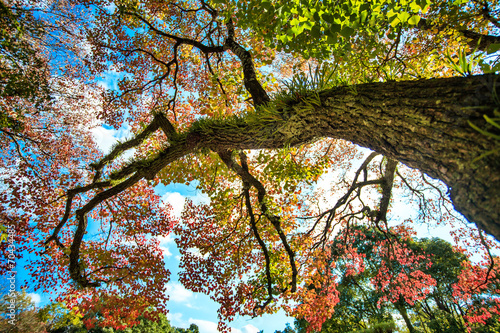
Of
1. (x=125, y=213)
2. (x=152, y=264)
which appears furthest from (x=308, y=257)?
(x=125, y=213)

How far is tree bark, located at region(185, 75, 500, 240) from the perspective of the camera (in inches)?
34.1

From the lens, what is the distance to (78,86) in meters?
7.22

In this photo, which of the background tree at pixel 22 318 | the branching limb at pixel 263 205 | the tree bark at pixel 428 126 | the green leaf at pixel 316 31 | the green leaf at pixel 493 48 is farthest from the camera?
the background tree at pixel 22 318

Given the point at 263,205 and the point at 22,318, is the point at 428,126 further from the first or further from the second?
the point at 22,318

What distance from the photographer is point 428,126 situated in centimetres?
111

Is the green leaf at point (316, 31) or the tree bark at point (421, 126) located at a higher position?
the green leaf at point (316, 31)

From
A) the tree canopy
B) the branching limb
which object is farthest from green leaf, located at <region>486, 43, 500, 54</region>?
the branching limb

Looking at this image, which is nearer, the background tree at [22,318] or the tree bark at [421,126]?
the tree bark at [421,126]

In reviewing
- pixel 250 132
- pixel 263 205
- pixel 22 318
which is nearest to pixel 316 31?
pixel 250 132

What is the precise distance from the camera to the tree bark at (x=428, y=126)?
2.84 ft

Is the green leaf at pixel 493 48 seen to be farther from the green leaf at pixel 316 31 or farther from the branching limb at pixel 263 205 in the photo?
the branching limb at pixel 263 205

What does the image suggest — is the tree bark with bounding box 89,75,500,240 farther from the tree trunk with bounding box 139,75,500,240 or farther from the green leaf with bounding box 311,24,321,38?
the green leaf with bounding box 311,24,321,38

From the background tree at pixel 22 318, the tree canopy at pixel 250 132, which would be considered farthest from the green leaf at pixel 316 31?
the background tree at pixel 22 318

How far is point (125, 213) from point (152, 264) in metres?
1.81
